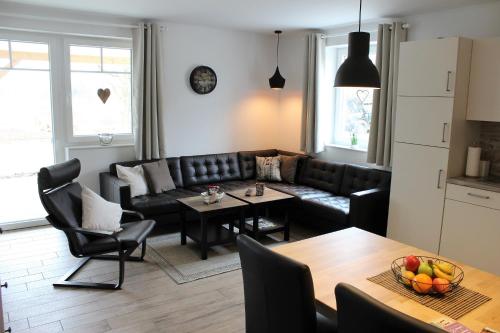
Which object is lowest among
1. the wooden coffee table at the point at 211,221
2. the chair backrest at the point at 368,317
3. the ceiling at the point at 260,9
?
the wooden coffee table at the point at 211,221

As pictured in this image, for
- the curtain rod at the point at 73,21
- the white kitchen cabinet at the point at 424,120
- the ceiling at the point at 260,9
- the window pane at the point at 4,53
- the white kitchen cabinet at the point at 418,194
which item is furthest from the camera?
the window pane at the point at 4,53

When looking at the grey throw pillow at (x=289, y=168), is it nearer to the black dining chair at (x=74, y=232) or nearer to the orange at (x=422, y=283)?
the black dining chair at (x=74, y=232)

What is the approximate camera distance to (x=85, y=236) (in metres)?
3.52

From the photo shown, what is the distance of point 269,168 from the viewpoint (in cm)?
580

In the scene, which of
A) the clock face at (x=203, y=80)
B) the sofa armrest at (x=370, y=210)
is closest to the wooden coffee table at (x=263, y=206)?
the sofa armrest at (x=370, y=210)

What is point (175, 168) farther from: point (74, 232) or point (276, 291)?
point (276, 291)

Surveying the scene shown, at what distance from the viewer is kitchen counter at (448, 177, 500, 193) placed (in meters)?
3.51

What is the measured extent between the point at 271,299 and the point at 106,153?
13.3ft

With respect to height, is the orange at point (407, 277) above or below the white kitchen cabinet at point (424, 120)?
below

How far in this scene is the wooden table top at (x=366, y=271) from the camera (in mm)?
1613

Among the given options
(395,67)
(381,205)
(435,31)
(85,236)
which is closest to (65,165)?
(85,236)

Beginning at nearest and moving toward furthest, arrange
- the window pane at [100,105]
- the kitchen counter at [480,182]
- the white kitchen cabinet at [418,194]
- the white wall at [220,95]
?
1. the kitchen counter at [480,182]
2. the white kitchen cabinet at [418,194]
3. the window pane at [100,105]
4. the white wall at [220,95]

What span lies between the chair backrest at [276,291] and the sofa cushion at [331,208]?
2642mm

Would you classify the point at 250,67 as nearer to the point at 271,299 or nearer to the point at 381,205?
the point at 381,205
